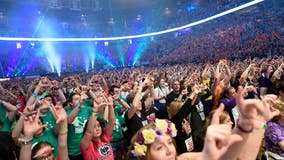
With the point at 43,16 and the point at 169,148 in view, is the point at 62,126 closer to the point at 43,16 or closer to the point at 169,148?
the point at 169,148

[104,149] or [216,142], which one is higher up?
[216,142]

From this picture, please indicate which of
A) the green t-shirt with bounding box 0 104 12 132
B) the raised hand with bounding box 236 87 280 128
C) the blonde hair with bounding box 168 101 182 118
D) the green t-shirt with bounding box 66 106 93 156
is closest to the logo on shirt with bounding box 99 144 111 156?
the green t-shirt with bounding box 66 106 93 156

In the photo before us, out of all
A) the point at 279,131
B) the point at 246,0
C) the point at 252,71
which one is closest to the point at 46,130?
the point at 279,131

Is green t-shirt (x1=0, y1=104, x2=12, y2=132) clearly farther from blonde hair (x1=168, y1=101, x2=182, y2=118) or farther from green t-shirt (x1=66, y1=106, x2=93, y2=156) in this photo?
blonde hair (x1=168, y1=101, x2=182, y2=118)

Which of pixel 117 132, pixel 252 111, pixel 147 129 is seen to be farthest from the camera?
pixel 117 132

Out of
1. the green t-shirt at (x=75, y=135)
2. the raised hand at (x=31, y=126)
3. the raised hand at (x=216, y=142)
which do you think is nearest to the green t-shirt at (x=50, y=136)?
the green t-shirt at (x=75, y=135)

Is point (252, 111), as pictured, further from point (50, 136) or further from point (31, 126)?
point (50, 136)

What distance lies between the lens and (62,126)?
2.31 m

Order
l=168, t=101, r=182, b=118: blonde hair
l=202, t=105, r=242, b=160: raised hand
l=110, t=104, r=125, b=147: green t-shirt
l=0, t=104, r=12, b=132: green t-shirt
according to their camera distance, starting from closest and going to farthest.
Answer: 1. l=202, t=105, r=242, b=160: raised hand
2. l=0, t=104, r=12, b=132: green t-shirt
3. l=168, t=101, r=182, b=118: blonde hair
4. l=110, t=104, r=125, b=147: green t-shirt

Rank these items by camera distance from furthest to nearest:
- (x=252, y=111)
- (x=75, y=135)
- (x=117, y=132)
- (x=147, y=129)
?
(x=117, y=132), (x=75, y=135), (x=147, y=129), (x=252, y=111)

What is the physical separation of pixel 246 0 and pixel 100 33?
22.7m

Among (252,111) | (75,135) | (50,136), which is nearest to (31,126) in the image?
(50,136)

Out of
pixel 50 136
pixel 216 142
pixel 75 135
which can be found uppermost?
pixel 216 142

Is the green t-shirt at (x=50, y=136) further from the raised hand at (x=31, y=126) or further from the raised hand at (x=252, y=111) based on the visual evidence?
the raised hand at (x=252, y=111)
